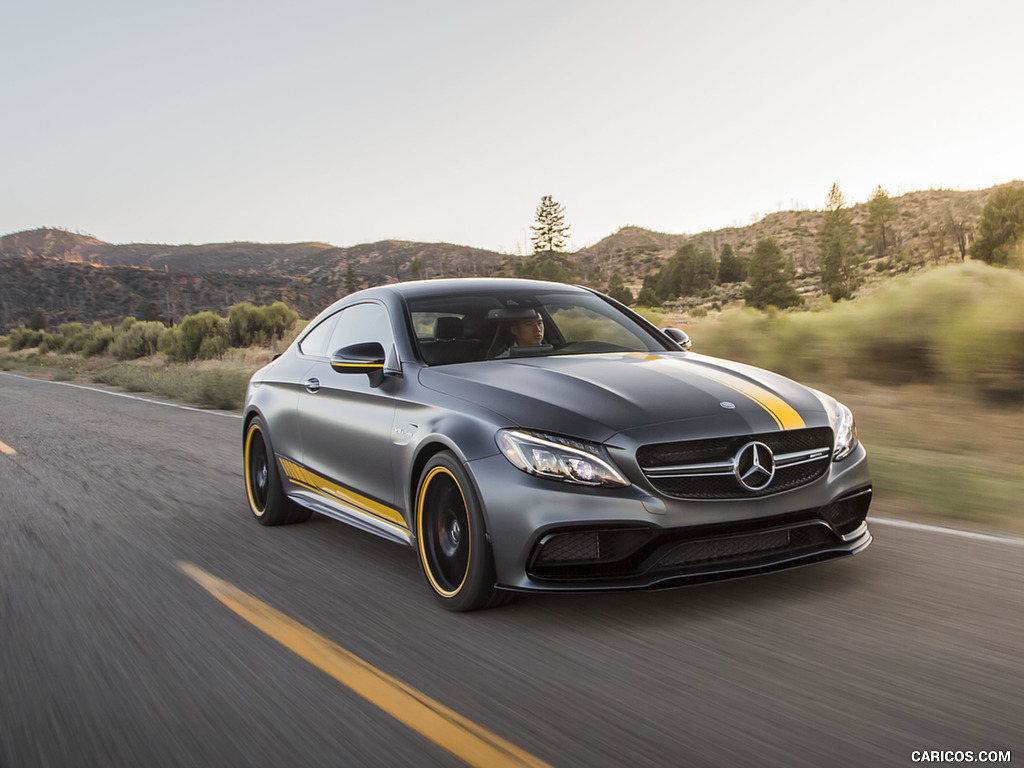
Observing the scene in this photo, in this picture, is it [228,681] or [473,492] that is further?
[473,492]

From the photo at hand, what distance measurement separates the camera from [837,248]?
255 feet

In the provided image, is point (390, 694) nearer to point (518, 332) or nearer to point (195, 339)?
point (518, 332)

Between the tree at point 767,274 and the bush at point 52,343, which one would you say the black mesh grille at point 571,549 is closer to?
the tree at point 767,274

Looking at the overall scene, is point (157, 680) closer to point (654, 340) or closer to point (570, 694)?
point (570, 694)

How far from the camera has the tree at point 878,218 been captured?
98.0 meters

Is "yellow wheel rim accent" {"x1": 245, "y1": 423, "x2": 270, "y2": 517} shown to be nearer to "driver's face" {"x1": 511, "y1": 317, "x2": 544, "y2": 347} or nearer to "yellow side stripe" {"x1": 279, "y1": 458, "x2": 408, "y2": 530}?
"yellow side stripe" {"x1": 279, "y1": 458, "x2": 408, "y2": 530}

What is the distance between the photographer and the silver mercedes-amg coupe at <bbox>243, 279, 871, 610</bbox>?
3936 millimetres

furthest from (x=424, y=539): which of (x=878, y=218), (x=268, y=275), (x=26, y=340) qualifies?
(x=268, y=275)

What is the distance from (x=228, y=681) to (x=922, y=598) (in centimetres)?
289

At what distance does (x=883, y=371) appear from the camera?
36.6 ft

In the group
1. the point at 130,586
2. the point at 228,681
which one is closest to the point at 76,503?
the point at 130,586

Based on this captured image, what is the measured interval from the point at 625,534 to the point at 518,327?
1.96 meters

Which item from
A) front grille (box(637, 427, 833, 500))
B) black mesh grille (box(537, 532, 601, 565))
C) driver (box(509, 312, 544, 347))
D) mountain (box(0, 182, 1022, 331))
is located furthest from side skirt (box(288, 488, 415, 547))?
mountain (box(0, 182, 1022, 331))

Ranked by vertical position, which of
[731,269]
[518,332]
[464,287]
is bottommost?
[518,332]
